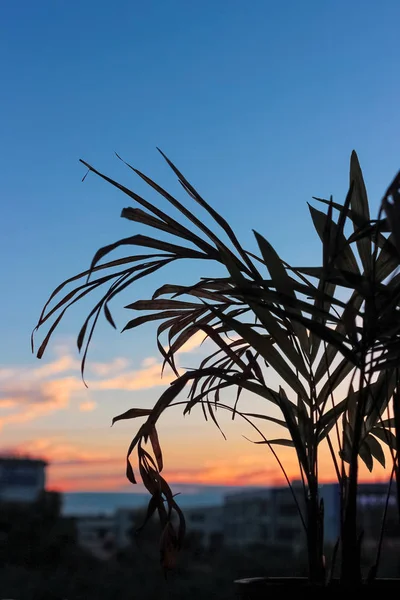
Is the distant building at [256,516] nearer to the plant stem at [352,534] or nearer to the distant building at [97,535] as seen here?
the distant building at [97,535]

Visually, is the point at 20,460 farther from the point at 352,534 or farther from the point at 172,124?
the point at 352,534

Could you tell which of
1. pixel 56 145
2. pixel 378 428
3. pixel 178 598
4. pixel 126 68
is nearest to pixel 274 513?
pixel 178 598

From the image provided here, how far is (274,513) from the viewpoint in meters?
3.82

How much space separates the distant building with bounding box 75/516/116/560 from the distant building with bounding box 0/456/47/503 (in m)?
0.29

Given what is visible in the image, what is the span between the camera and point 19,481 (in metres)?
3.64

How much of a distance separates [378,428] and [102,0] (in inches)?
67.0

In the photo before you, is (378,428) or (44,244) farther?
(44,244)

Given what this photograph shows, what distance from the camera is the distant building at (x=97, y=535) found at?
3510mm

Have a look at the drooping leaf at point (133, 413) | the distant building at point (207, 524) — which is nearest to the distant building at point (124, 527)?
the distant building at point (207, 524)

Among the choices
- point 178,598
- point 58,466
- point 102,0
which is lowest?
point 178,598

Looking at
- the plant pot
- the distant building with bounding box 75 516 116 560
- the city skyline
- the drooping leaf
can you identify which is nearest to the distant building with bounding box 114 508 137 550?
the distant building with bounding box 75 516 116 560

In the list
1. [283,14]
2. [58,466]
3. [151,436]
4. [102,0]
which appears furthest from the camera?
[58,466]

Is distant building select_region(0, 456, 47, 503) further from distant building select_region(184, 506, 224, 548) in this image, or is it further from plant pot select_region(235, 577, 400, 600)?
plant pot select_region(235, 577, 400, 600)

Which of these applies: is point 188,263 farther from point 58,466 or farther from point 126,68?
point 58,466
